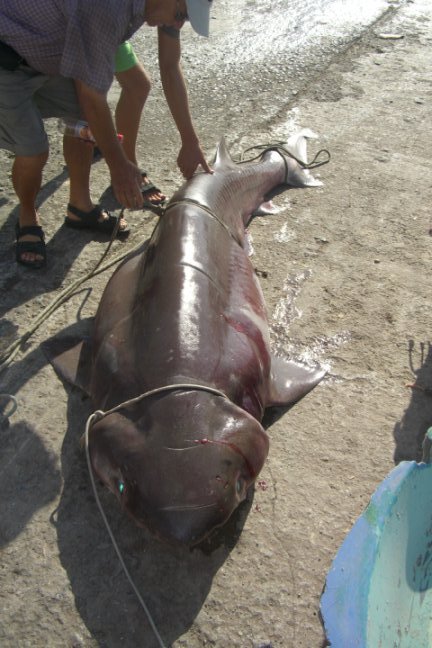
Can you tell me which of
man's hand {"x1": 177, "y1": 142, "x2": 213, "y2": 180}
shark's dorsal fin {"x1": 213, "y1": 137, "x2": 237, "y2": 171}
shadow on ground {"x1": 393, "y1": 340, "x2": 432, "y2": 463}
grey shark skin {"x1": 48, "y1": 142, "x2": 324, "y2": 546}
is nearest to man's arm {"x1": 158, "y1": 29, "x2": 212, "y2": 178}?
man's hand {"x1": 177, "y1": 142, "x2": 213, "y2": 180}

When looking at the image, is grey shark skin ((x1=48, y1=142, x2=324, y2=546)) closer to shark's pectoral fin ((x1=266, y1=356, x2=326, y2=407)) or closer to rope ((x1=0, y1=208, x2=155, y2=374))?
shark's pectoral fin ((x1=266, y1=356, x2=326, y2=407))

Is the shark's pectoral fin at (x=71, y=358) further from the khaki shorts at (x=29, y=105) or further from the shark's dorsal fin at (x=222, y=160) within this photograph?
the shark's dorsal fin at (x=222, y=160)

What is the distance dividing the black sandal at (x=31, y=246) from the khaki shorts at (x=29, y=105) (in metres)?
0.43

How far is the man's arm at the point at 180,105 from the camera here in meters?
3.47

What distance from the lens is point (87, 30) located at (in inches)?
107

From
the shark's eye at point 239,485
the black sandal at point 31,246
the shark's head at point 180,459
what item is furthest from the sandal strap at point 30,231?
the shark's eye at point 239,485

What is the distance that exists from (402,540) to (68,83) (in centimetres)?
274

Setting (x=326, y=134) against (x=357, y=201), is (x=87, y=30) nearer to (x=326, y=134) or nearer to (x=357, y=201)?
(x=357, y=201)

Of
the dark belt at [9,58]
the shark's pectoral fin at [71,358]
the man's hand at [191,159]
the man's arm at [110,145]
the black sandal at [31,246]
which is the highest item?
the dark belt at [9,58]

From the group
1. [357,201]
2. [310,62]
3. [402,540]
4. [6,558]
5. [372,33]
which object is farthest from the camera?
[372,33]

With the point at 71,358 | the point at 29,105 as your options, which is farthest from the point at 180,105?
the point at 71,358

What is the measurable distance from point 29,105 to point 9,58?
28 cm

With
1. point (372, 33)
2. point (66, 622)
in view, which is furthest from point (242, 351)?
point (372, 33)

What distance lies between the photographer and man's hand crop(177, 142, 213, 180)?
3.61 metres
